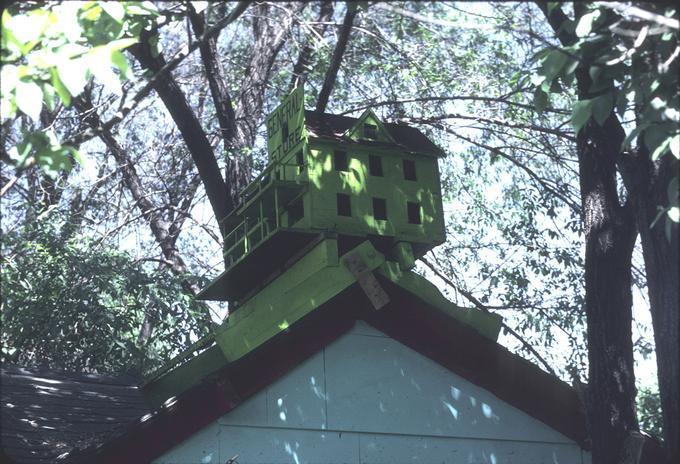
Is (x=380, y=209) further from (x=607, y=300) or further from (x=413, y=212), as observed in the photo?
(x=607, y=300)

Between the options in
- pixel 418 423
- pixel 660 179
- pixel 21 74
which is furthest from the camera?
pixel 418 423

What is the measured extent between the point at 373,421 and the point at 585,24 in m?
3.83

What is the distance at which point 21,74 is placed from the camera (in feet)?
20.9

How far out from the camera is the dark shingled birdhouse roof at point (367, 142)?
1030 centimetres

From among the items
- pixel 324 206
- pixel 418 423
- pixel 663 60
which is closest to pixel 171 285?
pixel 324 206

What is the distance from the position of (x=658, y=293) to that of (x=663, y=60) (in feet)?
5.39

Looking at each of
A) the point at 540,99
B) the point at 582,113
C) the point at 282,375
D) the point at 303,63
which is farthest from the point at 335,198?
the point at 303,63

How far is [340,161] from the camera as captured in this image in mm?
10125

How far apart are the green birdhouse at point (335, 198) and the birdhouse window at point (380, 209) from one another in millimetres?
10

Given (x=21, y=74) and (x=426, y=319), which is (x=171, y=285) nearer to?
(x=426, y=319)

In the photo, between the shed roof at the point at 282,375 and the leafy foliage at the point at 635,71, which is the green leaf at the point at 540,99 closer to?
the leafy foliage at the point at 635,71

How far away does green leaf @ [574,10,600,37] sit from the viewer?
287 inches

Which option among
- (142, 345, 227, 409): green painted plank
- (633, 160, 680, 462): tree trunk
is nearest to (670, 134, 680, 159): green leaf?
(633, 160, 680, 462): tree trunk

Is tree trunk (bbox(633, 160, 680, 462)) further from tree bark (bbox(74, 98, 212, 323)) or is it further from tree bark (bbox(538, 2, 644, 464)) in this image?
tree bark (bbox(74, 98, 212, 323))
